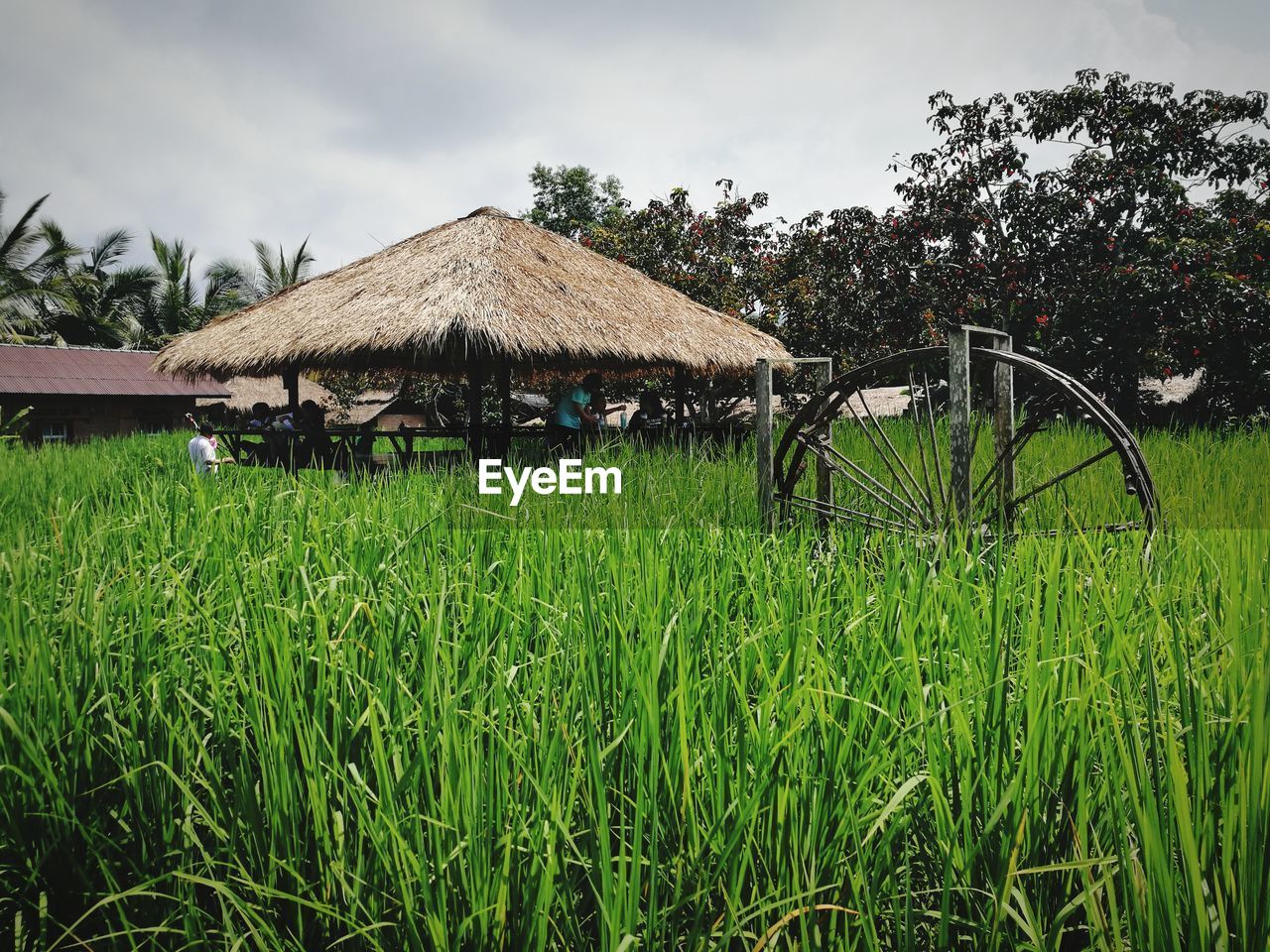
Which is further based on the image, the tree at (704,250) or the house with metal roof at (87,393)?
the house with metal roof at (87,393)

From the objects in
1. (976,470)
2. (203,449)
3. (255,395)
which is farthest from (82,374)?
(976,470)

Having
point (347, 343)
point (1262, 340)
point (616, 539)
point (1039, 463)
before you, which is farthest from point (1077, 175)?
point (616, 539)

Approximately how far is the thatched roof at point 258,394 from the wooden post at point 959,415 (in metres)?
20.1

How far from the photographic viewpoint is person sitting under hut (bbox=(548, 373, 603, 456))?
7336mm

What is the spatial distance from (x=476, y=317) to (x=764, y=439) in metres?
4.12

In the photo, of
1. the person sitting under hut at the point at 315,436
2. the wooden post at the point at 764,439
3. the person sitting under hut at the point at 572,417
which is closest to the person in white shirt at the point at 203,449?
the person sitting under hut at the point at 315,436

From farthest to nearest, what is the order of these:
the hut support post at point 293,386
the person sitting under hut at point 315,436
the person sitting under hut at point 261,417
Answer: the hut support post at point 293,386 → the person sitting under hut at point 261,417 → the person sitting under hut at point 315,436

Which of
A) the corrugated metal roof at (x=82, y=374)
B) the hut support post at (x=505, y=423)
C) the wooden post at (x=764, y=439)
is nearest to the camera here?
the wooden post at (x=764, y=439)

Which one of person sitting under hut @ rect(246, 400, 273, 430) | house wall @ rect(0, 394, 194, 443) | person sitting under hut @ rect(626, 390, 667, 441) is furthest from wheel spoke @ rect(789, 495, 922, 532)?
house wall @ rect(0, 394, 194, 443)

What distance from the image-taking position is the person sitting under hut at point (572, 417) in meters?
7.34

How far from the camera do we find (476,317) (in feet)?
23.9

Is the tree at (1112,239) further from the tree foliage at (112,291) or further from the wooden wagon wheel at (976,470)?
the tree foliage at (112,291)

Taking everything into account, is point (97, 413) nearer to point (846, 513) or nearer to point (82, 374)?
point (82, 374)

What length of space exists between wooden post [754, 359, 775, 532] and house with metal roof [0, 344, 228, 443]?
50.3 ft
